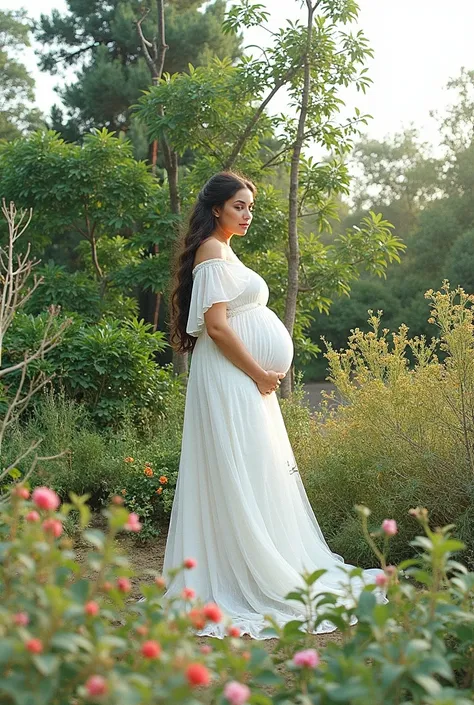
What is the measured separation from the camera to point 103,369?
262 inches

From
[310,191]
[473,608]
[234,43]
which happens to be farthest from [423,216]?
[473,608]

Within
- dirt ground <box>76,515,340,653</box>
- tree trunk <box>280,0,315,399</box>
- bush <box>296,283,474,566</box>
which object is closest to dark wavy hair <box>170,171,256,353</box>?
bush <box>296,283,474,566</box>

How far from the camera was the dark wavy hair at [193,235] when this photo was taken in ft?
12.4

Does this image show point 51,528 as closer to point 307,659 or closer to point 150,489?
point 307,659

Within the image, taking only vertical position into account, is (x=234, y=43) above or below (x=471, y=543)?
above

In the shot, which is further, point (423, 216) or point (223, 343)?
point (423, 216)

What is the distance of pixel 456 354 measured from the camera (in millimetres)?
3896

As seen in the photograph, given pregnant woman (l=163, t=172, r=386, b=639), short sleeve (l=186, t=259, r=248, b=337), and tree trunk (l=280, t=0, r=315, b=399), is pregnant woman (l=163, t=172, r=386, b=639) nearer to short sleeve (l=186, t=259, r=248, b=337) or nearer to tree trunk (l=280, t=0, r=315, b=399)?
short sleeve (l=186, t=259, r=248, b=337)

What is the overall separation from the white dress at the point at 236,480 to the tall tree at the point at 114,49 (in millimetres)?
12243

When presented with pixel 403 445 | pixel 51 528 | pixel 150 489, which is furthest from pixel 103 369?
pixel 51 528

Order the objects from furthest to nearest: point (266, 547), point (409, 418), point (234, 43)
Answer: point (234, 43) < point (409, 418) < point (266, 547)

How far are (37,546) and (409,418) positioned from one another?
124 inches

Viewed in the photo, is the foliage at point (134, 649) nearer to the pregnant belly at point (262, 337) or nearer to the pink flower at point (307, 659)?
the pink flower at point (307, 659)

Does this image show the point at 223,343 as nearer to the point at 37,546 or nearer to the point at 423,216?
the point at 37,546
